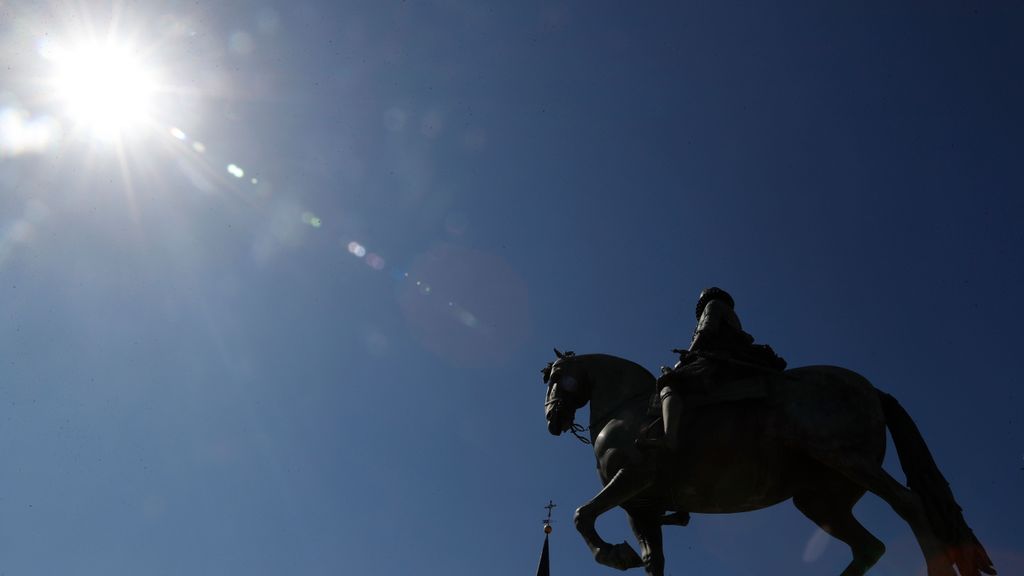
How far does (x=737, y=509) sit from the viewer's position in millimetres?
8219

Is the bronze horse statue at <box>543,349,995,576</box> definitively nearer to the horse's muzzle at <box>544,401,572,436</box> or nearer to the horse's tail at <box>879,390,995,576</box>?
the horse's tail at <box>879,390,995,576</box>

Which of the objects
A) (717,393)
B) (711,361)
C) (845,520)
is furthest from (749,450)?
(845,520)

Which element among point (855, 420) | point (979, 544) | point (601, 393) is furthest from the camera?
point (601, 393)

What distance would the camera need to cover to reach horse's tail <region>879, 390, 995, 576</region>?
22.3ft

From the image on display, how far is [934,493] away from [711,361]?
231 centimetres

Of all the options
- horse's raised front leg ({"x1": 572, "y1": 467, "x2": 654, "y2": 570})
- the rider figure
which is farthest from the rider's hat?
horse's raised front leg ({"x1": 572, "y1": 467, "x2": 654, "y2": 570})

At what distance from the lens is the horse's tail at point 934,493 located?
267 inches

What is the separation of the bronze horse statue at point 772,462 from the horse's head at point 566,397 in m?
0.88

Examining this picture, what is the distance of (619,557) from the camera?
7402 millimetres

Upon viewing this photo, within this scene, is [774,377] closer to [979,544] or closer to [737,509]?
[737,509]

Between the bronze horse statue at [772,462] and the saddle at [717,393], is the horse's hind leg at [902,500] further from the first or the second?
the saddle at [717,393]

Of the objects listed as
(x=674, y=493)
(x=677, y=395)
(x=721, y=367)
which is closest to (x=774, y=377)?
(x=721, y=367)

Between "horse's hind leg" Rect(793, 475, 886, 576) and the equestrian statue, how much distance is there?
0.01 metres

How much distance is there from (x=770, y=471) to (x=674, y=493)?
96 cm
